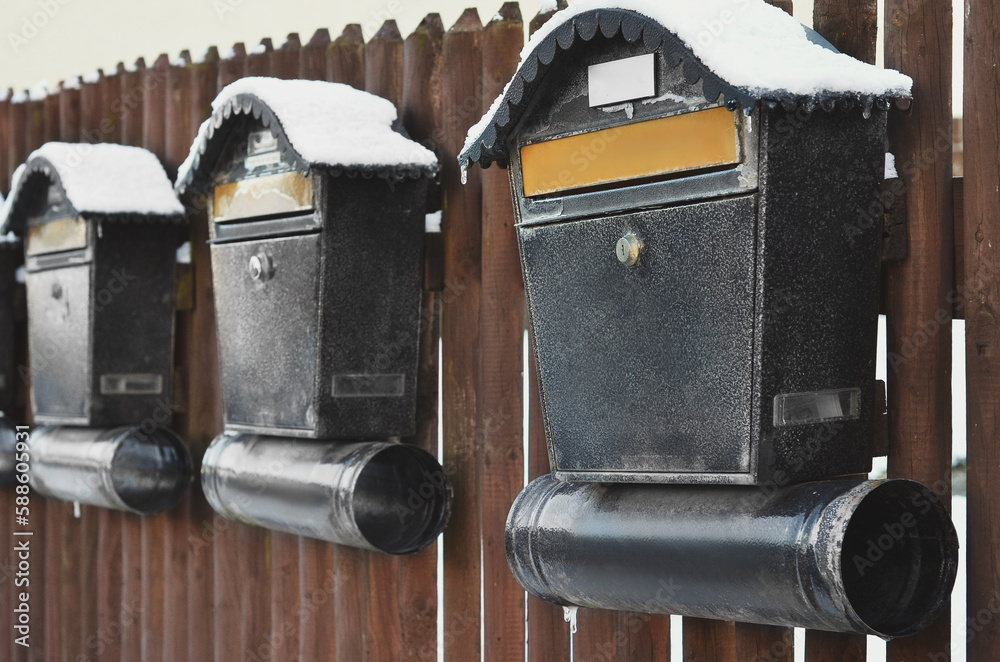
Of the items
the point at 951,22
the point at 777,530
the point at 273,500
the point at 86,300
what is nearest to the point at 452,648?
the point at 273,500

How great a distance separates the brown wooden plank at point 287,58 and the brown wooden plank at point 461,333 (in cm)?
65

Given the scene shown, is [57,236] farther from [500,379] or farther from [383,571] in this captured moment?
[500,379]

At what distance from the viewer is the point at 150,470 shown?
164 inches

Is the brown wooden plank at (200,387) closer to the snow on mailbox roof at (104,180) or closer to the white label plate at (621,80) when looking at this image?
the snow on mailbox roof at (104,180)

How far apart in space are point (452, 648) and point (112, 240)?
180 cm

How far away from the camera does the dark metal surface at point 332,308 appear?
3.18 meters

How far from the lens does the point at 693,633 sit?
290 cm

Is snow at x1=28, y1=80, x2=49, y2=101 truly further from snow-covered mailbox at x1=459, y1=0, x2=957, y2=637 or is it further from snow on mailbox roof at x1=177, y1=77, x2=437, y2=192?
snow-covered mailbox at x1=459, y1=0, x2=957, y2=637

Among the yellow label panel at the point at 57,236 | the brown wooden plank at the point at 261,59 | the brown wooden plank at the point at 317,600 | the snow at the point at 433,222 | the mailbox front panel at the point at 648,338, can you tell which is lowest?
the brown wooden plank at the point at 317,600

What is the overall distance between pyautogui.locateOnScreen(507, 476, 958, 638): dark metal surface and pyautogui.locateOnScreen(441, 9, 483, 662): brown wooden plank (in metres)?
0.79

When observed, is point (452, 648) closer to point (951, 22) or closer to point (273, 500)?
point (273, 500)

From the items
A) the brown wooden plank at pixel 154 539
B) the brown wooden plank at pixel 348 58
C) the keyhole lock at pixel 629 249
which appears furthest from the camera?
the brown wooden plank at pixel 154 539

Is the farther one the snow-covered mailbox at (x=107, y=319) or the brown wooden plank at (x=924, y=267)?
the snow-covered mailbox at (x=107, y=319)

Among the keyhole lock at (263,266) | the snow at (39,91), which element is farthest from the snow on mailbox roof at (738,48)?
the snow at (39,91)
